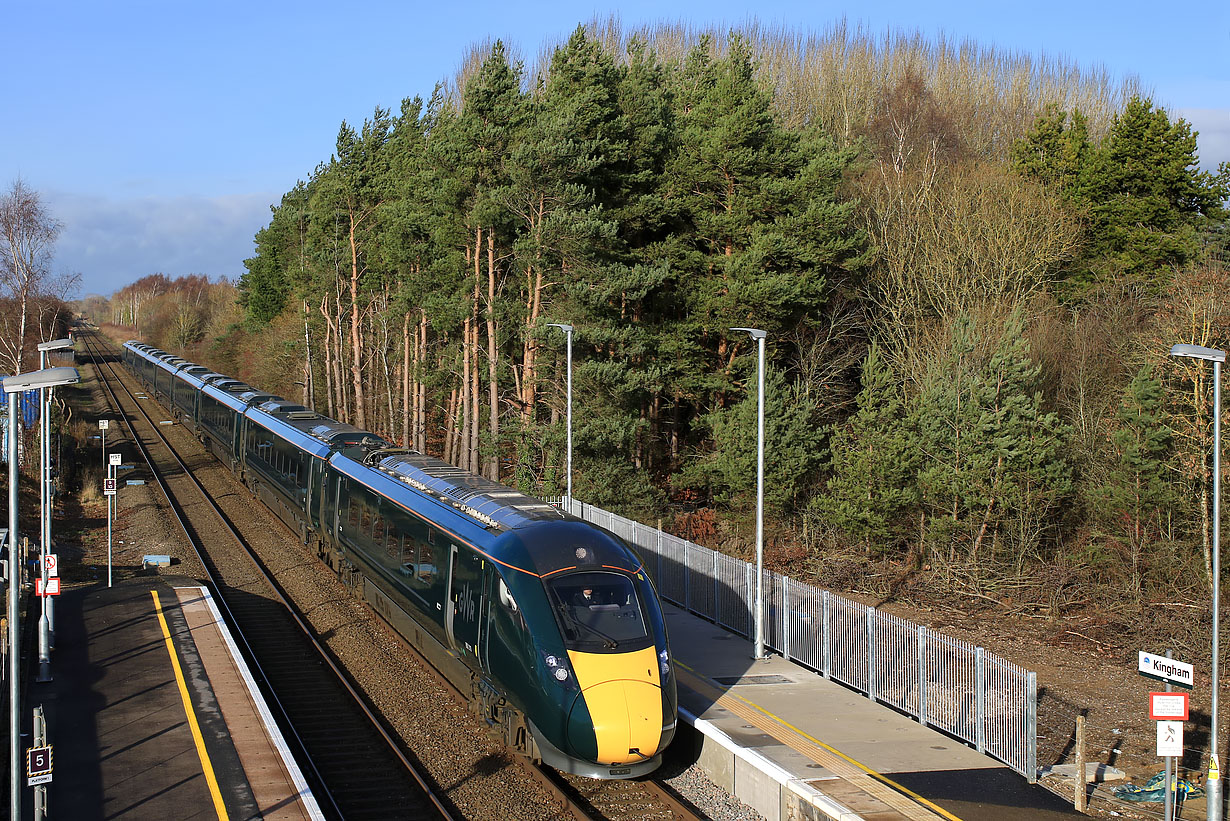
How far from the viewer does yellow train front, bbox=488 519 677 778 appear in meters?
10.4

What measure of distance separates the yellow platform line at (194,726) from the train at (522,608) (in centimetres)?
319

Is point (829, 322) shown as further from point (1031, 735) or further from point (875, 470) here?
point (1031, 735)

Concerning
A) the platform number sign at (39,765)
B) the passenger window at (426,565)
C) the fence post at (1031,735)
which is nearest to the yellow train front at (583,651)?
the passenger window at (426,565)

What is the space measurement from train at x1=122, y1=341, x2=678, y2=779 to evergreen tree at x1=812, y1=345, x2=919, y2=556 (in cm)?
1038

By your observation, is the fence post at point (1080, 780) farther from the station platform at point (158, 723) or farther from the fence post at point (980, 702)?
the station platform at point (158, 723)

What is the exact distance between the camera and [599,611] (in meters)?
11.2


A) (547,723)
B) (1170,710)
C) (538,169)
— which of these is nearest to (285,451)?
(538,169)

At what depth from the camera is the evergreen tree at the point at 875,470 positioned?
73.0 feet

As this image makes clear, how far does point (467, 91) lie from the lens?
29.3m

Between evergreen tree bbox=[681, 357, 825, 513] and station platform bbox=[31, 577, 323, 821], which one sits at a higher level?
evergreen tree bbox=[681, 357, 825, 513]

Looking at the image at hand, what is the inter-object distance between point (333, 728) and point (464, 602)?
2.70 metres

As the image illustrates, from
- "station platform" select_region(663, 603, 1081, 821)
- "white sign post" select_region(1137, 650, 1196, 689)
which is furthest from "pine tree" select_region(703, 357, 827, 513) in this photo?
"white sign post" select_region(1137, 650, 1196, 689)

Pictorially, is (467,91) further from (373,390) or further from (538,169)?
(373,390)

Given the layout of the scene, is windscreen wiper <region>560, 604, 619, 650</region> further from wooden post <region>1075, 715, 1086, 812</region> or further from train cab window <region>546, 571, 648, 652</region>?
wooden post <region>1075, 715, 1086, 812</region>
